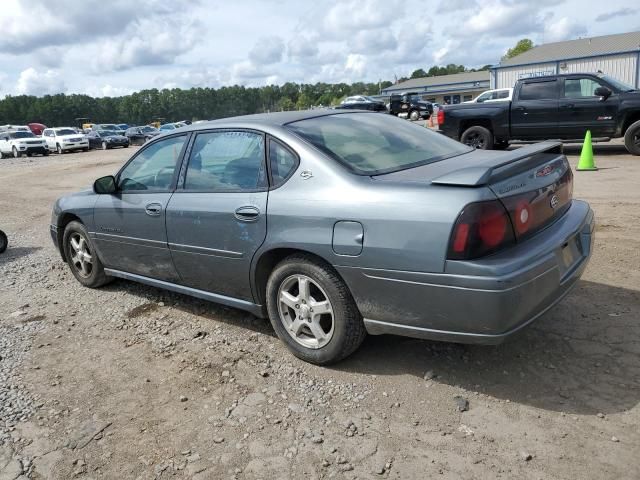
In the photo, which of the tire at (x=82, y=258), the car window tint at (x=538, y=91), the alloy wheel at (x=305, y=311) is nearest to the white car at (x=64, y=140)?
the car window tint at (x=538, y=91)

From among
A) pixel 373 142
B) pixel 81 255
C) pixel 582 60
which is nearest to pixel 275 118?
pixel 373 142

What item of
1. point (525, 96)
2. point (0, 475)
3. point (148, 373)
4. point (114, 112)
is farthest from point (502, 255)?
point (114, 112)

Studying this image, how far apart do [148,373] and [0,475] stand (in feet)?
3.42

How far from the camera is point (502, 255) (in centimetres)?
276

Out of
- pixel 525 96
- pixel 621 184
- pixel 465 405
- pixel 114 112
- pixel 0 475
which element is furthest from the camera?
pixel 114 112

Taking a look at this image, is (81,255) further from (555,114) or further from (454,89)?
(454,89)

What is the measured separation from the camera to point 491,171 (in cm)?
279

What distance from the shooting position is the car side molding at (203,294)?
3.72 meters

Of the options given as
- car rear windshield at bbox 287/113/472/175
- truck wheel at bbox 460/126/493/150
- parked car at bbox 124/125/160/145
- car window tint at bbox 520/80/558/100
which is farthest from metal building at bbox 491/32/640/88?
car rear windshield at bbox 287/113/472/175

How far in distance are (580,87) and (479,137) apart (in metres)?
2.45

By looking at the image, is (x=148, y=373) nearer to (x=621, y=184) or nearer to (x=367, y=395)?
(x=367, y=395)

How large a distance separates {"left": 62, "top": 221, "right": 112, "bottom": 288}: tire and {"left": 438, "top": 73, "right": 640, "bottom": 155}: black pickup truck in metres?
10.4

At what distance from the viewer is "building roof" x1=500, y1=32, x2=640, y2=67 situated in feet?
143

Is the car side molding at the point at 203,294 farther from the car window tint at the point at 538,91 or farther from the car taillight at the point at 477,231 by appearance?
the car window tint at the point at 538,91
